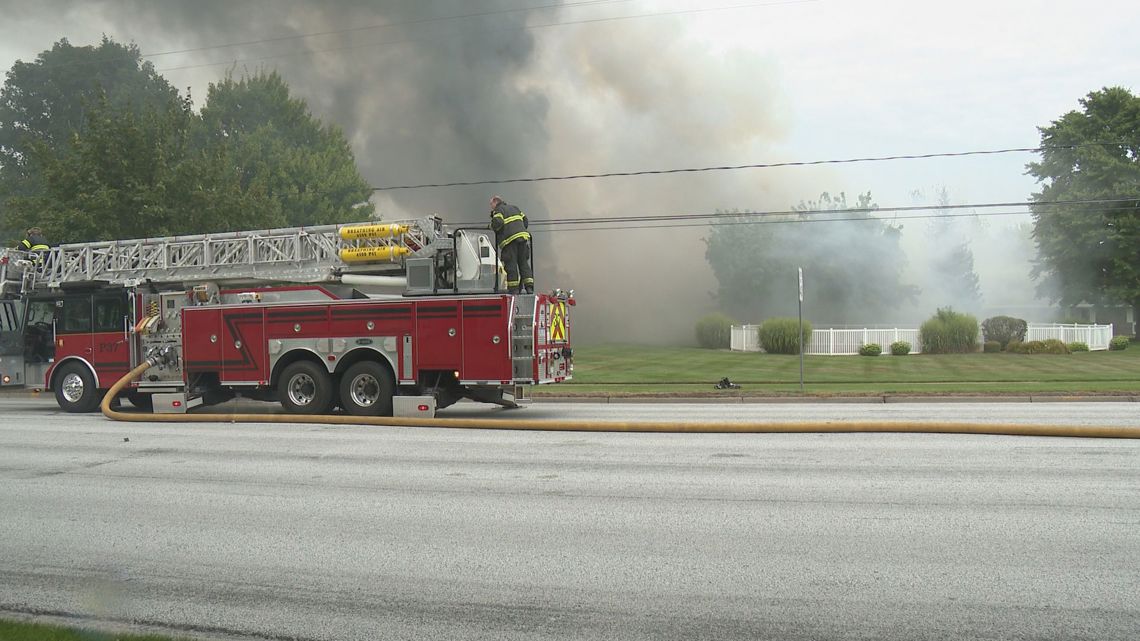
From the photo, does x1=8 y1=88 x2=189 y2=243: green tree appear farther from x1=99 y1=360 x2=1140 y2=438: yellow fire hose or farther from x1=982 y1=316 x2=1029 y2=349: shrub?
x1=982 y1=316 x2=1029 y2=349: shrub

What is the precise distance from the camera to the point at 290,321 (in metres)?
13.3

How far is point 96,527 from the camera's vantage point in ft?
19.7

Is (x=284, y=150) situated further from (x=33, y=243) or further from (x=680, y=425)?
(x=680, y=425)

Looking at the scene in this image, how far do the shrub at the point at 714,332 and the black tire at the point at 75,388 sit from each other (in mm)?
24678

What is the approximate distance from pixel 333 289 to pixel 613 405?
5582 millimetres

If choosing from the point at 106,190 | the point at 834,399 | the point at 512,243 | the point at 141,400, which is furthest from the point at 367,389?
the point at 106,190

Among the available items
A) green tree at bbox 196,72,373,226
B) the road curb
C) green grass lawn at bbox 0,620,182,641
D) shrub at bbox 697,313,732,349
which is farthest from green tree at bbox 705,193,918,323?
green grass lawn at bbox 0,620,182,641

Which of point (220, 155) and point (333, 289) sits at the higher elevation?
point (220, 155)

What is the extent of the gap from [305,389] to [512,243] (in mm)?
4084

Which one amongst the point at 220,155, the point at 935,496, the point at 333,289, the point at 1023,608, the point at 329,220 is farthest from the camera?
the point at 329,220

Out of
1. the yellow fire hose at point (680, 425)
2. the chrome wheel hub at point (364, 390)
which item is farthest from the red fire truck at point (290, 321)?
the yellow fire hose at point (680, 425)

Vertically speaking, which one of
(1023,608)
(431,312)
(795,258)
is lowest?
(1023,608)

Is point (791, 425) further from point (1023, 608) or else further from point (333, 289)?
point (333, 289)

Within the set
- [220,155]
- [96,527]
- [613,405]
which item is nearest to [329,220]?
[220,155]
